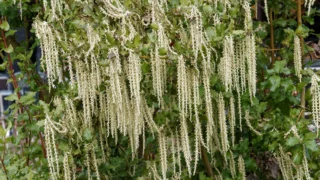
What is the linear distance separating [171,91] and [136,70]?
0.40 meters

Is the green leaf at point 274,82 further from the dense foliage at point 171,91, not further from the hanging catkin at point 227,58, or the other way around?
the hanging catkin at point 227,58

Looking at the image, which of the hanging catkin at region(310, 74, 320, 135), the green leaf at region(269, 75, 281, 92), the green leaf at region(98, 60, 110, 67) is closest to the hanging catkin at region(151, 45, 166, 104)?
the green leaf at region(98, 60, 110, 67)

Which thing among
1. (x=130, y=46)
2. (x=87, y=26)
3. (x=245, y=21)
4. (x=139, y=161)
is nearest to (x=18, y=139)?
(x=139, y=161)

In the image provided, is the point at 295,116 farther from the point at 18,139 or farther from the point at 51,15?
the point at 18,139

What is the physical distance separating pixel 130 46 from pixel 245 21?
0.60 m

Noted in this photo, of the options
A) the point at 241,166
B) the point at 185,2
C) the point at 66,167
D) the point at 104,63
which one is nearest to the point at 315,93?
the point at 241,166

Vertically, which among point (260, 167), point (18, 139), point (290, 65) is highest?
point (290, 65)

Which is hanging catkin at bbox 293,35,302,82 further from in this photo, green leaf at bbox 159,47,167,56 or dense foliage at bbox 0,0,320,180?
green leaf at bbox 159,47,167,56

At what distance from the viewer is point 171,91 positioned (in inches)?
99.7

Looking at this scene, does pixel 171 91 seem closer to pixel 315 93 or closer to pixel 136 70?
pixel 136 70

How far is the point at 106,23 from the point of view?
2.46 meters

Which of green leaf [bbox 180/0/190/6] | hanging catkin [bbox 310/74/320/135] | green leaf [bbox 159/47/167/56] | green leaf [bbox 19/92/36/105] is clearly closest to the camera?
green leaf [bbox 159/47/167/56]

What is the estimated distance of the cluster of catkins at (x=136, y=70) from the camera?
223cm

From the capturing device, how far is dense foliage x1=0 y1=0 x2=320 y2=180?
228 cm
